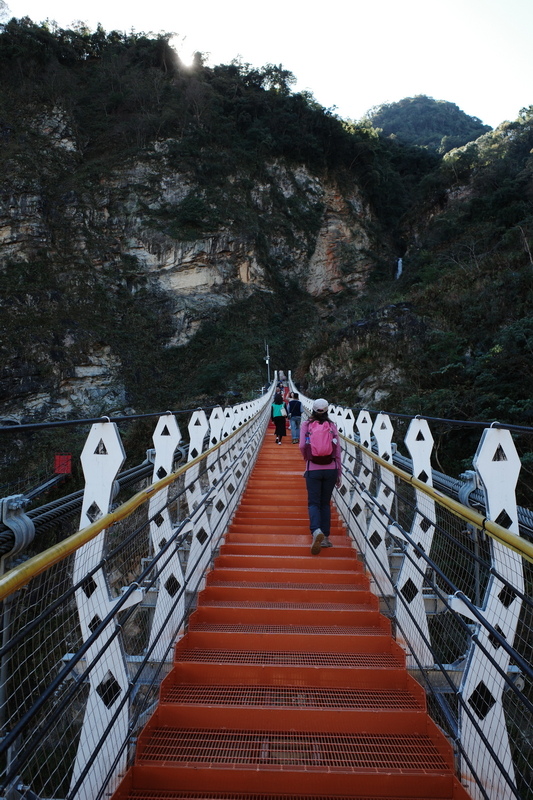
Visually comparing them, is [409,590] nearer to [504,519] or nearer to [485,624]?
[504,519]

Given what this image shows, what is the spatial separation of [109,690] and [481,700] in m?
1.70

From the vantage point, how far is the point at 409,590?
277cm

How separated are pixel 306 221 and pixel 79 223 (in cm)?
1931

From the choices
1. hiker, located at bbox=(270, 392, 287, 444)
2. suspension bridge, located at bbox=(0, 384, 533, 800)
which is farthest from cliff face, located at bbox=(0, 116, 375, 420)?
suspension bridge, located at bbox=(0, 384, 533, 800)

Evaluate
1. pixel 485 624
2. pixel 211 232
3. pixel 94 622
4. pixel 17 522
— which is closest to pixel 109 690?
pixel 94 622

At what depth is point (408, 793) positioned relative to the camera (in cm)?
175

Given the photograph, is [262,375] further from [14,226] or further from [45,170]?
[45,170]

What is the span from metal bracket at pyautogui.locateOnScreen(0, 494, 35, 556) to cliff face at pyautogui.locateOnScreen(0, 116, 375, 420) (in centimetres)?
2802

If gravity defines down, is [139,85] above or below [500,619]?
above

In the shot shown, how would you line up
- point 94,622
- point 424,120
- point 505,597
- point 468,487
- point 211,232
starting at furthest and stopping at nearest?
point 424,120 < point 211,232 < point 468,487 < point 505,597 < point 94,622

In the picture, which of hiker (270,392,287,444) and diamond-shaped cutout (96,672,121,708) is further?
hiker (270,392,287,444)

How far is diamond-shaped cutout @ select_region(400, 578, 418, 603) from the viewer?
271cm

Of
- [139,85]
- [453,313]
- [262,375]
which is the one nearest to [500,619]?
[453,313]

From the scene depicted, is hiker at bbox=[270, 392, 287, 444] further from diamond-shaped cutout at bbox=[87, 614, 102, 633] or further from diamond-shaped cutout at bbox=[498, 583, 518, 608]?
diamond-shaped cutout at bbox=[87, 614, 102, 633]
